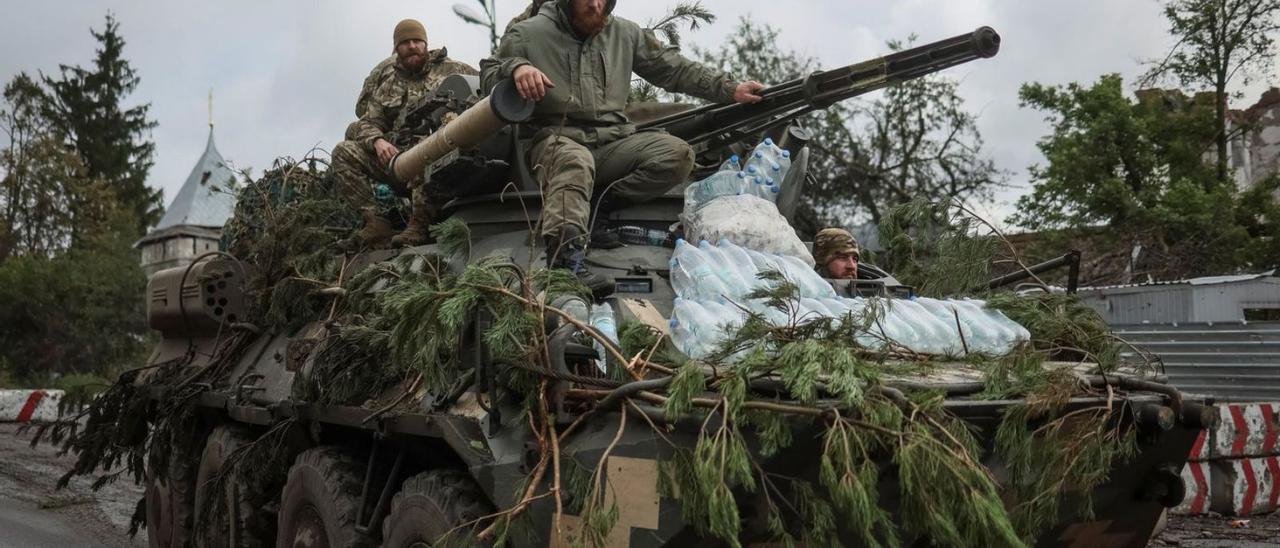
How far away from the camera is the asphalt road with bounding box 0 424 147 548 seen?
954 cm

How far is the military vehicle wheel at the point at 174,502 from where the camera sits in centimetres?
834

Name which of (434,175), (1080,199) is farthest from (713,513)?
(1080,199)

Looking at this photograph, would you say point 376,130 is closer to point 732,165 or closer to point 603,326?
point 732,165

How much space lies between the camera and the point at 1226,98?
23016 millimetres

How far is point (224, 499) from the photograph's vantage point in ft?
24.3

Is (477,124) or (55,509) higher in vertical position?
(477,124)

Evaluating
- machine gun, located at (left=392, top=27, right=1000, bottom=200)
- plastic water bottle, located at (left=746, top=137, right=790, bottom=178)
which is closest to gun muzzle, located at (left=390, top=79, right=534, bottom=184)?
machine gun, located at (left=392, top=27, right=1000, bottom=200)

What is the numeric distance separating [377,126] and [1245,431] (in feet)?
22.1

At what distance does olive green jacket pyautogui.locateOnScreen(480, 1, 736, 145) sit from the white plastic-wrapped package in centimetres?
71

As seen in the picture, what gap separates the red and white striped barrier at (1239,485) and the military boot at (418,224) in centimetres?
646

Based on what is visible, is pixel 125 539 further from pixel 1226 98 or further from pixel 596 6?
pixel 1226 98

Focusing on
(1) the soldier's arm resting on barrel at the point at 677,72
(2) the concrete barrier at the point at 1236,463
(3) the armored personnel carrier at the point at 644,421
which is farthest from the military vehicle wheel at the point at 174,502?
(2) the concrete barrier at the point at 1236,463

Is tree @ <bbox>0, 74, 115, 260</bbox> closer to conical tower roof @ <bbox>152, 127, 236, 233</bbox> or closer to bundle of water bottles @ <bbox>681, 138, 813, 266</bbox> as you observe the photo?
conical tower roof @ <bbox>152, 127, 236, 233</bbox>

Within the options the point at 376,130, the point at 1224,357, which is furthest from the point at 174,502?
the point at 1224,357
